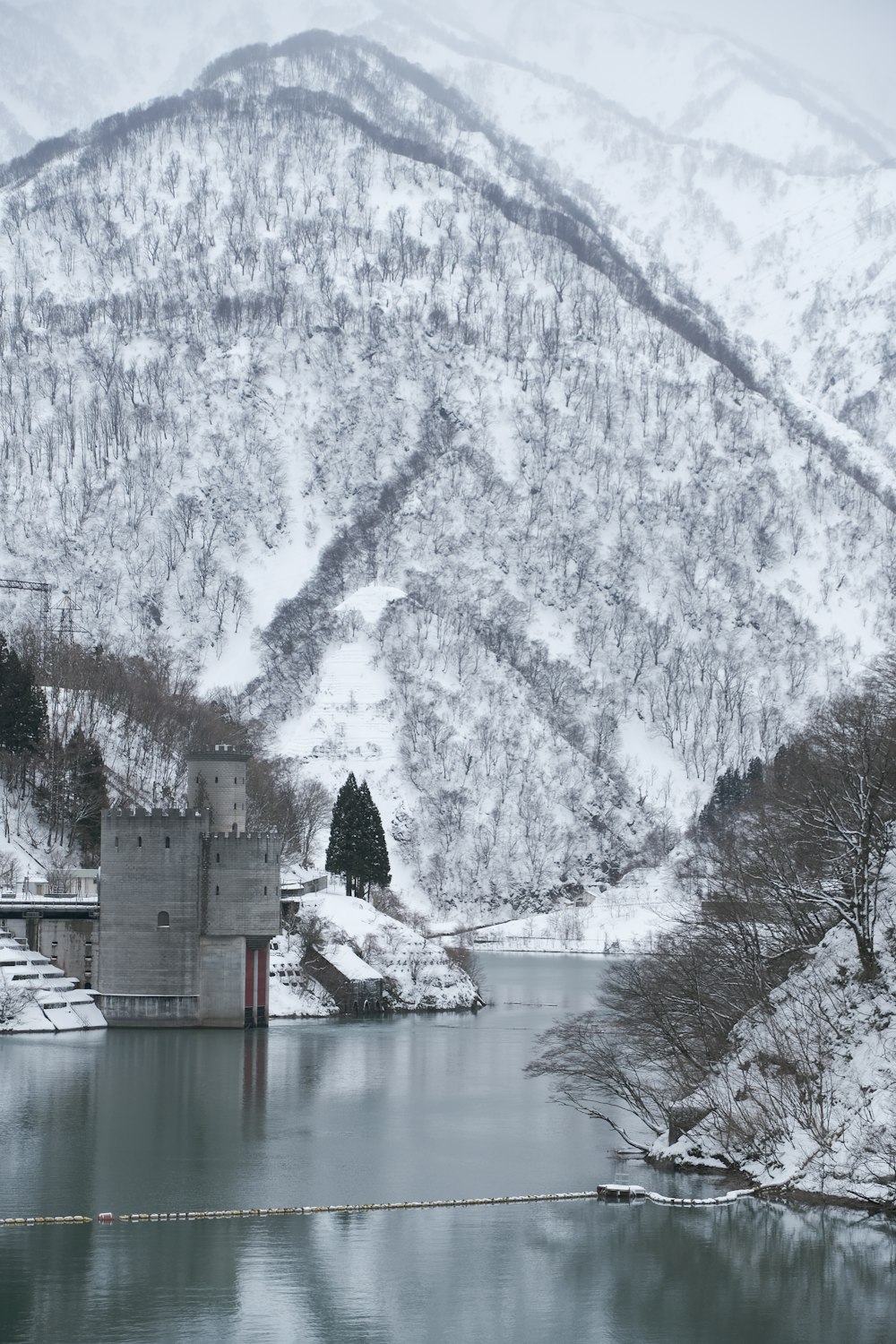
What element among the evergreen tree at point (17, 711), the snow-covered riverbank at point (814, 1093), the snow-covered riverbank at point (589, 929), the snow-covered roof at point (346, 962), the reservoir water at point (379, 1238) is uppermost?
the evergreen tree at point (17, 711)

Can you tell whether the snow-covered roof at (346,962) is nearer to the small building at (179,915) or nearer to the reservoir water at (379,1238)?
the small building at (179,915)

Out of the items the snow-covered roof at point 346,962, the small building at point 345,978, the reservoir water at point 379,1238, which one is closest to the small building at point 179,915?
the small building at point 345,978

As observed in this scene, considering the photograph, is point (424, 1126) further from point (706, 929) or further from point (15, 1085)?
point (15, 1085)

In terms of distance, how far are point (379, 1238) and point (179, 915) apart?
43.4 m

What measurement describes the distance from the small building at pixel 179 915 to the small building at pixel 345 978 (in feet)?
42.0

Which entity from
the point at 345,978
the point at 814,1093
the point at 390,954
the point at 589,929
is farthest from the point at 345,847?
the point at 814,1093

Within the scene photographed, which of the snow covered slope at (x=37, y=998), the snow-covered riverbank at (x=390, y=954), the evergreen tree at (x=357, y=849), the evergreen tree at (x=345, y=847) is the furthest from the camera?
the evergreen tree at (x=357, y=849)

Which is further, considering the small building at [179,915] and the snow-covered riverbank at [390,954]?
the snow-covered riverbank at [390,954]

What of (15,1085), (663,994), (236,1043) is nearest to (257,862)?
(236,1043)

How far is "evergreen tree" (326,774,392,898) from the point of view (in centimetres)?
12406

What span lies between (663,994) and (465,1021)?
4363cm

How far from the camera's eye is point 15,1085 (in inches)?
2618

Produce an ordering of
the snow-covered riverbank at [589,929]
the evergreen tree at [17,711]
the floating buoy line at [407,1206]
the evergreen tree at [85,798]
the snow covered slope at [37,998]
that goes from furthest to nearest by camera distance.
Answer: the snow-covered riverbank at [589,929] → the evergreen tree at [17,711] → the evergreen tree at [85,798] → the snow covered slope at [37,998] → the floating buoy line at [407,1206]

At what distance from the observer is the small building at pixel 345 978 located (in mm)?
101000
